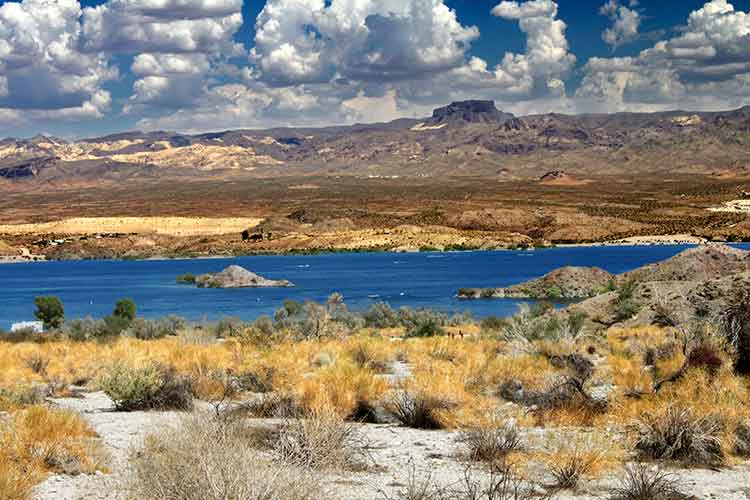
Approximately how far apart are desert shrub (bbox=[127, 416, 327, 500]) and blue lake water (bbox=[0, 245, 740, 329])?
39.2m

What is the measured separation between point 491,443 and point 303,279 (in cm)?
6781

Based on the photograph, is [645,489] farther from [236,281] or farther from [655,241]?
[655,241]

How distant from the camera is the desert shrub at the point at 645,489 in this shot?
28.0 ft

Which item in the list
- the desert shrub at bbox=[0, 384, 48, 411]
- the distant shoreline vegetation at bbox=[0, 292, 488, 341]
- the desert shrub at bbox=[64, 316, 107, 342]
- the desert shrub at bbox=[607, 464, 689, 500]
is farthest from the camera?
the desert shrub at bbox=[64, 316, 107, 342]

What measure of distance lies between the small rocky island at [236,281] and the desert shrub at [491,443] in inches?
2417

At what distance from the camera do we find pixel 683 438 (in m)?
10.5

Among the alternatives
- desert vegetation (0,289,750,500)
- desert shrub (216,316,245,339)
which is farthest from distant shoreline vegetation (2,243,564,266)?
desert vegetation (0,289,750,500)

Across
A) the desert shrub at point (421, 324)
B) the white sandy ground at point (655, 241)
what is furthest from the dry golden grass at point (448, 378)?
the white sandy ground at point (655, 241)

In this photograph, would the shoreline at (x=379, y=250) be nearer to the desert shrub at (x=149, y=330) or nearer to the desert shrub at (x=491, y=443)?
the desert shrub at (x=149, y=330)

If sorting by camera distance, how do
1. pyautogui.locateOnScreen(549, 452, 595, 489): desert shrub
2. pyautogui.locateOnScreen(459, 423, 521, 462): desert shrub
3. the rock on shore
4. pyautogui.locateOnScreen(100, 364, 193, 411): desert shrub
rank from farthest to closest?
the rock on shore → pyautogui.locateOnScreen(100, 364, 193, 411): desert shrub → pyautogui.locateOnScreen(459, 423, 521, 462): desert shrub → pyautogui.locateOnScreen(549, 452, 595, 489): desert shrub

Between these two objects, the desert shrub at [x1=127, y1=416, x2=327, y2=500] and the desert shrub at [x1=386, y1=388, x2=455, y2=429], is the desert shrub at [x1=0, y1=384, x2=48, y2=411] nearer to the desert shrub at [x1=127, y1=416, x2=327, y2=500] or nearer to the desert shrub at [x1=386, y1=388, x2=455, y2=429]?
the desert shrub at [x1=127, y1=416, x2=327, y2=500]

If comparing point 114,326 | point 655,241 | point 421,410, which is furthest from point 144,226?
point 421,410

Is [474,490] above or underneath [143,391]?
above

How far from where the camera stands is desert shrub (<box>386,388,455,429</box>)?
12375mm
